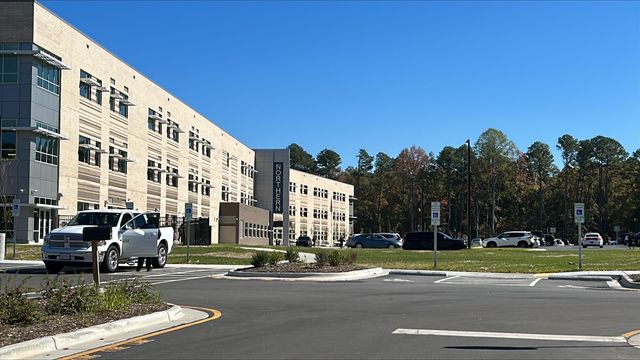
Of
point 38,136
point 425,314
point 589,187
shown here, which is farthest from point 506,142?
point 425,314

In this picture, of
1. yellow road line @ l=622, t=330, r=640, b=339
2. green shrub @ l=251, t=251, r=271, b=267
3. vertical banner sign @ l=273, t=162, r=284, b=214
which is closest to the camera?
yellow road line @ l=622, t=330, r=640, b=339

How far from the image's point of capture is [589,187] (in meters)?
130

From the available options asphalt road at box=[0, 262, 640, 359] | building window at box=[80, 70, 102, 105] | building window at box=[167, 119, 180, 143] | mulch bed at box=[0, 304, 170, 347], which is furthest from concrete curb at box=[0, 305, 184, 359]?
building window at box=[167, 119, 180, 143]

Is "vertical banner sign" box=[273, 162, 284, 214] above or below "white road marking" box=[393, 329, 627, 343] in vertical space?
above

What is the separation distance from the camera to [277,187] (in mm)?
94688

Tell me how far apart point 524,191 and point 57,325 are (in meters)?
122

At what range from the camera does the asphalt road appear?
28.7 feet

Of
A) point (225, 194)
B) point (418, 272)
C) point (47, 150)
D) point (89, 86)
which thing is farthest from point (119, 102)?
point (418, 272)

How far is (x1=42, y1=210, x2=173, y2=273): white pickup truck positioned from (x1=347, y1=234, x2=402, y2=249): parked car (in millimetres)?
38098

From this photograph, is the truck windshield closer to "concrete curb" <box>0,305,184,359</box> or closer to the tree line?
"concrete curb" <box>0,305,184,359</box>

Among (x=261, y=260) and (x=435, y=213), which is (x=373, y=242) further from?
(x=261, y=260)

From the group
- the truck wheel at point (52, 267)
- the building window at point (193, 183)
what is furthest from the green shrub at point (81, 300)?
the building window at point (193, 183)

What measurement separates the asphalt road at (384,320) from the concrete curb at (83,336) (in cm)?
70

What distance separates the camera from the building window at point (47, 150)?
138 feet
